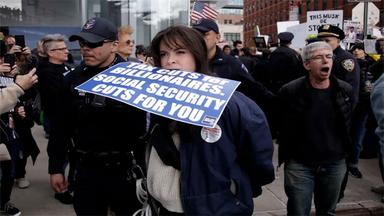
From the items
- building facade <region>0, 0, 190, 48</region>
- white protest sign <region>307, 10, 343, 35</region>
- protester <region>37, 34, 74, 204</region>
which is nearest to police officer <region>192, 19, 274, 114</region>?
protester <region>37, 34, 74, 204</region>

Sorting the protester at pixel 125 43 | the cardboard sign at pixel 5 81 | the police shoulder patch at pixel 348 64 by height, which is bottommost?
the cardboard sign at pixel 5 81

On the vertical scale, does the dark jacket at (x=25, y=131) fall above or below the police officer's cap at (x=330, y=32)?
below

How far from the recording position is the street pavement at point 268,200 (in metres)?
4.94

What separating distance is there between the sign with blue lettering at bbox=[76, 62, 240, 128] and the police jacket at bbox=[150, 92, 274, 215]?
0.14m

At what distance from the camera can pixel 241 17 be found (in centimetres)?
12088

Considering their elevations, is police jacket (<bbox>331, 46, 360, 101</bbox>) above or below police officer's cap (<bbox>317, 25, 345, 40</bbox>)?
below

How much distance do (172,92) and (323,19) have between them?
817cm

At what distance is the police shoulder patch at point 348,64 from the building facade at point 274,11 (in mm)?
48526

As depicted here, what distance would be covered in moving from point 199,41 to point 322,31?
11.6 feet

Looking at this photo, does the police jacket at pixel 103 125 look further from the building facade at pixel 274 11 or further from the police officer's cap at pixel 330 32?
the building facade at pixel 274 11

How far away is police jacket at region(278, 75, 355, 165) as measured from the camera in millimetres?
3488

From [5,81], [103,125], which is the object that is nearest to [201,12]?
[5,81]

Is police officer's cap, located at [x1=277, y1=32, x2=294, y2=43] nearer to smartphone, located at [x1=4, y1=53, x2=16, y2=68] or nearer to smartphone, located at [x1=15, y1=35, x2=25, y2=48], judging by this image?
smartphone, located at [x1=15, y1=35, x2=25, y2=48]

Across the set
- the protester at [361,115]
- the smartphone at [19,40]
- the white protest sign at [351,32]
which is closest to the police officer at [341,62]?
the protester at [361,115]
